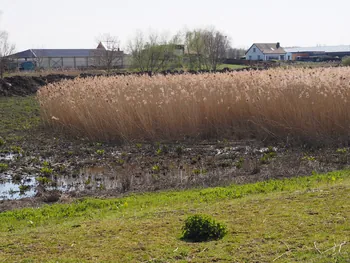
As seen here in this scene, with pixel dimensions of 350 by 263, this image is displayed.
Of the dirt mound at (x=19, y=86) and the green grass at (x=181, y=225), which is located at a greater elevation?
the dirt mound at (x=19, y=86)

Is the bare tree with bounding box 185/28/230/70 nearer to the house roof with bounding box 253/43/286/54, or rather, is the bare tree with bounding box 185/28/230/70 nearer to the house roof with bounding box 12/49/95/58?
the house roof with bounding box 12/49/95/58

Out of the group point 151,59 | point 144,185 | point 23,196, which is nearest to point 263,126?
point 144,185

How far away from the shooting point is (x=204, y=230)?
612 centimetres

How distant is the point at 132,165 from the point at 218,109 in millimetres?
3668

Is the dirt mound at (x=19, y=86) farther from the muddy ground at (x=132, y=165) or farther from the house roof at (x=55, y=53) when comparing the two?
the house roof at (x=55, y=53)

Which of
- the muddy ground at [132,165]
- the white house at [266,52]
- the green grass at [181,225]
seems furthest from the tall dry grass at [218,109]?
the white house at [266,52]

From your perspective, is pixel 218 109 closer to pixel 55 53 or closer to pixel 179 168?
pixel 179 168

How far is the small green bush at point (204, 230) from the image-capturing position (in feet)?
20.1

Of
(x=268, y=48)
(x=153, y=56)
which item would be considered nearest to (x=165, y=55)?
(x=153, y=56)

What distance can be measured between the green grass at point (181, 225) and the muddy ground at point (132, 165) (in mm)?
1202

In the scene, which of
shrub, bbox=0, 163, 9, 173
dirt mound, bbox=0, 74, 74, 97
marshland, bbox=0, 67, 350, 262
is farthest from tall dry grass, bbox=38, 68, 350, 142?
dirt mound, bbox=0, 74, 74, 97

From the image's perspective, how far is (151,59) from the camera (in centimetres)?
4928

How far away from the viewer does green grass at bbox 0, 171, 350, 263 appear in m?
5.59

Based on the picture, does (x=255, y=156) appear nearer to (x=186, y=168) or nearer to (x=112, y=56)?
(x=186, y=168)
